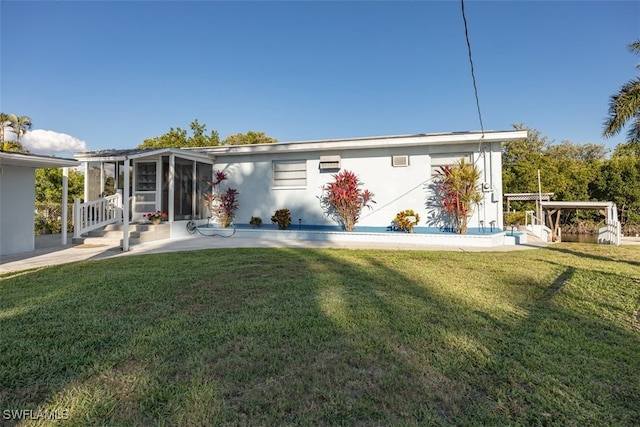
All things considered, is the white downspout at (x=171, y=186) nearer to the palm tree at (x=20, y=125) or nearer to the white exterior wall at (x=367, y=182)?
the white exterior wall at (x=367, y=182)

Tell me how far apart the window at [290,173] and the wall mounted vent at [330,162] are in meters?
0.75

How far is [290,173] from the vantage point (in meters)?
11.9

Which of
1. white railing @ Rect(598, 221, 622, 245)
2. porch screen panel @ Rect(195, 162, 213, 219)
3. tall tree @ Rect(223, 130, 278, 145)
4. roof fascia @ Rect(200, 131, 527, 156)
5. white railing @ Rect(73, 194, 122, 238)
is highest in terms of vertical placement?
tall tree @ Rect(223, 130, 278, 145)

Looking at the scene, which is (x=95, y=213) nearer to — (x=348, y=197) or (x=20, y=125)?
(x=348, y=197)

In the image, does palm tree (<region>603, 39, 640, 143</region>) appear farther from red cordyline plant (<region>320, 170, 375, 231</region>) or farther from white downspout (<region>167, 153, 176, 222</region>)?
white downspout (<region>167, 153, 176, 222</region>)

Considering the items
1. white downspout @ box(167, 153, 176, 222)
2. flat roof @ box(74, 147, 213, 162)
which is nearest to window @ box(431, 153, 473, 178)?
flat roof @ box(74, 147, 213, 162)

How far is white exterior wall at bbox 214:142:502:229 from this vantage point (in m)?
9.95

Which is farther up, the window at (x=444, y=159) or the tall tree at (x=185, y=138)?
the tall tree at (x=185, y=138)

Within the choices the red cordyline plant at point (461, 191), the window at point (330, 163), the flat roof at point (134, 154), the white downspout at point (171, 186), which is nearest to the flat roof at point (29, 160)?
the flat roof at point (134, 154)

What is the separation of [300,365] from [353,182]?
8710mm

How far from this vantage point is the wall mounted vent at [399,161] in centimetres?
1061

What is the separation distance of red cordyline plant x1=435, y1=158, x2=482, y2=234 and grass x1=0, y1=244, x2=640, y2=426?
473 cm

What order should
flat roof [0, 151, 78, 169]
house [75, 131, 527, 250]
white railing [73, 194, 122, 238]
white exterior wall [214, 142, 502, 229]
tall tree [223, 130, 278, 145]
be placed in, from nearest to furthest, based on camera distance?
flat roof [0, 151, 78, 169]
white railing [73, 194, 122, 238]
house [75, 131, 527, 250]
white exterior wall [214, 142, 502, 229]
tall tree [223, 130, 278, 145]

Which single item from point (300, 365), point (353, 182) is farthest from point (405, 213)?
point (300, 365)
